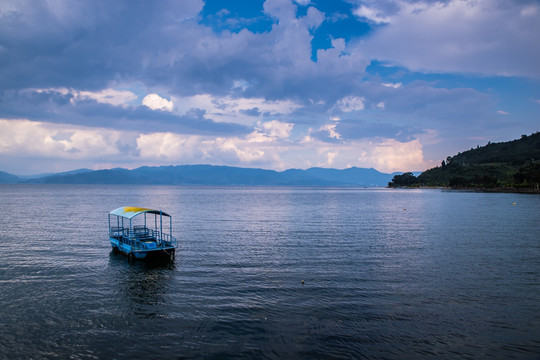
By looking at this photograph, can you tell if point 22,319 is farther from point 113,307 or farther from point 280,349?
point 280,349

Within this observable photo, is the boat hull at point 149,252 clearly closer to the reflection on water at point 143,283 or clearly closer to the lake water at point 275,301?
the reflection on water at point 143,283

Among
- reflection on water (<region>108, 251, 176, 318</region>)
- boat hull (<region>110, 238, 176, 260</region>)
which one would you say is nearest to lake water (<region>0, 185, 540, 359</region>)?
reflection on water (<region>108, 251, 176, 318</region>)

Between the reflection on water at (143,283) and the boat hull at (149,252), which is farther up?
the boat hull at (149,252)

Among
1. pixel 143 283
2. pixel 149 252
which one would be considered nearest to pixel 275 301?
pixel 143 283

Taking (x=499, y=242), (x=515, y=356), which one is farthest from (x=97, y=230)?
(x=499, y=242)

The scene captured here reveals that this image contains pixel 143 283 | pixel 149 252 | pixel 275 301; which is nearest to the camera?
pixel 275 301

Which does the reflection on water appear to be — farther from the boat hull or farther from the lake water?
the boat hull

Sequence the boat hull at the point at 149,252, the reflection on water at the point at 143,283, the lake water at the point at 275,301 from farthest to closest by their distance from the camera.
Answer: the boat hull at the point at 149,252, the reflection on water at the point at 143,283, the lake water at the point at 275,301

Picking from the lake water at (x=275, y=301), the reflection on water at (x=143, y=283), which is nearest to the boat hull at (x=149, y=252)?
the reflection on water at (x=143, y=283)

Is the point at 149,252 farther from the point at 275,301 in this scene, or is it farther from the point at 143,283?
the point at 275,301

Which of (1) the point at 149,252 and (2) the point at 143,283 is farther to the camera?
(1) the point at 149,252

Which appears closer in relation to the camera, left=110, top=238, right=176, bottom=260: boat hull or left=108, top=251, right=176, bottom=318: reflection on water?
left=108, top=251, right=176, bottom=318: reflection on water

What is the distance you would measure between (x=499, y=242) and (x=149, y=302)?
46.5 m

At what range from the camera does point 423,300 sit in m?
25.2
